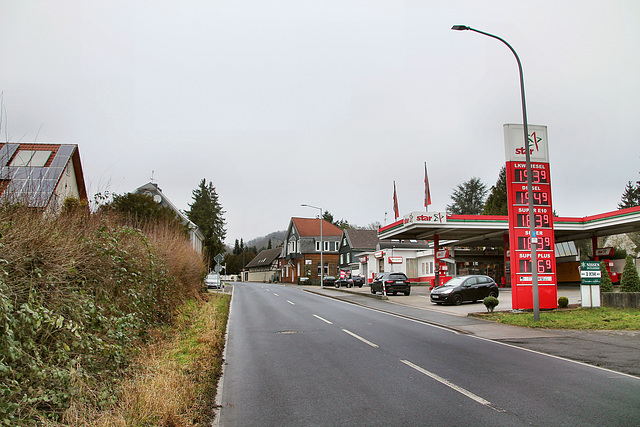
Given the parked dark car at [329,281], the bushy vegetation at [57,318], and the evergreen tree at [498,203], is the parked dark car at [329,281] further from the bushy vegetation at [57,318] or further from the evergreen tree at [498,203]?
the bushy vegetation at [57,318]

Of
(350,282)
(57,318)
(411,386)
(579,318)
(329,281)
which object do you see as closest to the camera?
(57,318)

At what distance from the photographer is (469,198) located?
86.5 meters

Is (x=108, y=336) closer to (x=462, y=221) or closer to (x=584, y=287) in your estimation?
(x=584, y=287)

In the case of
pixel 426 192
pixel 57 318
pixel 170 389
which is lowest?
pixel 170 389

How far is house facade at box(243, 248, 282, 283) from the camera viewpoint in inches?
3792

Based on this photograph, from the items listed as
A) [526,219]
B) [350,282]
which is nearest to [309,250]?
[350,282]

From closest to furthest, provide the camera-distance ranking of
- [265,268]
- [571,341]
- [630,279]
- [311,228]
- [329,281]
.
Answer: [571,341]
[630,279]
[329,281]
[311,228]
[265,268]

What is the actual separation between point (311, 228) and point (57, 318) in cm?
7862

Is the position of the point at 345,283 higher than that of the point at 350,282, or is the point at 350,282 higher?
the point at 350,282

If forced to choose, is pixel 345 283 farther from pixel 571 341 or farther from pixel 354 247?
pixel 571 341

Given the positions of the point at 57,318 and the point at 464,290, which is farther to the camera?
the point at 464,290

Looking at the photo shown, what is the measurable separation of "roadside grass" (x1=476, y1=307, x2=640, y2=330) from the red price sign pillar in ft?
3.02

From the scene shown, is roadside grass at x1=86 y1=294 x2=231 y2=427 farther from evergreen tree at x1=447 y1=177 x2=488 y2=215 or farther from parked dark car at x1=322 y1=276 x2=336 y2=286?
evergreen tree at x1=447 y1=177 x2=488 y2=215

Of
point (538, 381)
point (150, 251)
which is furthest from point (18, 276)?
point (538, 381)
